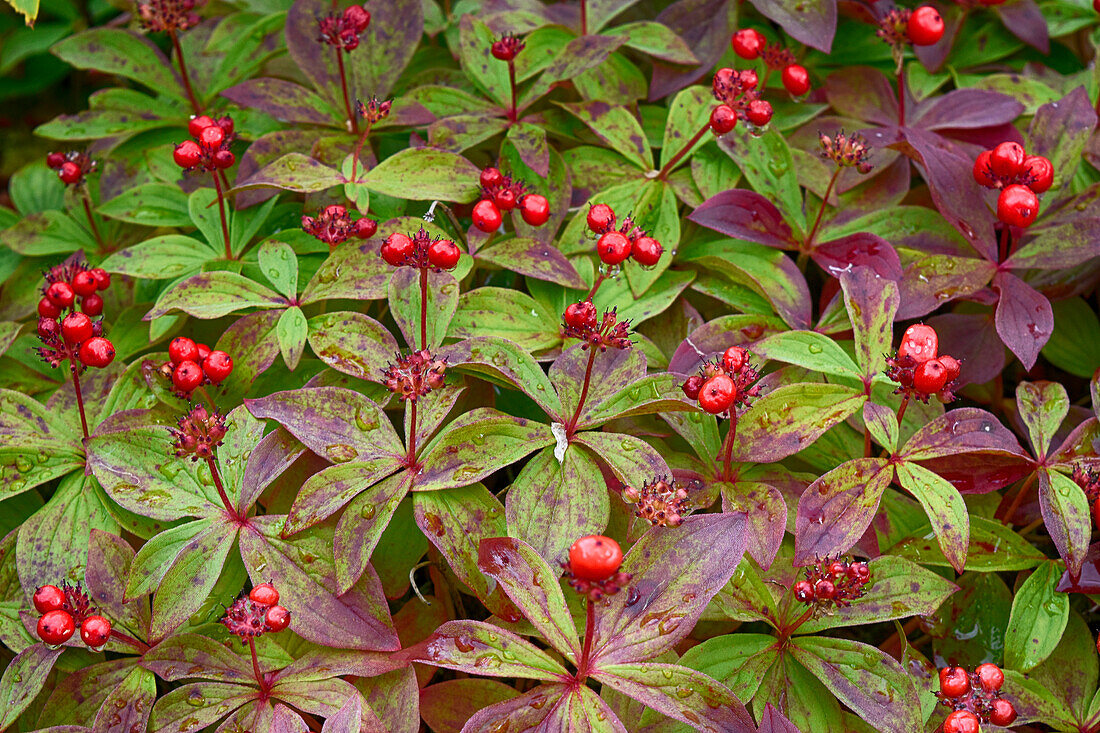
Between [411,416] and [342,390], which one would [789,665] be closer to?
[411,416]

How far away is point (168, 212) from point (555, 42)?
4.16ft

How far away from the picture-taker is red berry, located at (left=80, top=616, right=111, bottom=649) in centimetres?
160

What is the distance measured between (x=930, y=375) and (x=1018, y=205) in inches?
23.8

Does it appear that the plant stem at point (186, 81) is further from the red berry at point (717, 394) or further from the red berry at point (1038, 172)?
the red berry at point (1038, 172)

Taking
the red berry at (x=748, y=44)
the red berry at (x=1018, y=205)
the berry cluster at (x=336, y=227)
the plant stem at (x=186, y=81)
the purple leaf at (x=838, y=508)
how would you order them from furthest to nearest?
the plant stem at (x=186, y=81), the red berry at (x=748, y=44), the berry cluster at (x=336, y=227), the red berry at (x=1018, y=205), the purple leaf at (x=838, y=508)

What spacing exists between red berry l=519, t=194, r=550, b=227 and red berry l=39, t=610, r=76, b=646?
1.31 metres

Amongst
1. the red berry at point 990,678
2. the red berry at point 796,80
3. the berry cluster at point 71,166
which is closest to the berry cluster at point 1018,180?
the red berry at point 796,80

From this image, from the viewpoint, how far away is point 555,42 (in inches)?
104

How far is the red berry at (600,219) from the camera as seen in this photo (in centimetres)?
194

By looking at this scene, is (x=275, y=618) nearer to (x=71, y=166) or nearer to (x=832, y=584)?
(x=832, y=584)

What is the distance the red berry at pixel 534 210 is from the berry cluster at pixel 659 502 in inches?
30.6

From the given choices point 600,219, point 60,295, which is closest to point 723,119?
point 600,219

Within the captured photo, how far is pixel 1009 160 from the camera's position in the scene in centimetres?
206

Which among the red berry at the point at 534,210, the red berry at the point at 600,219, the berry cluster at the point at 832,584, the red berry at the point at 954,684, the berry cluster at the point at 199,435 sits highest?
the red berry at the point at 600,219
